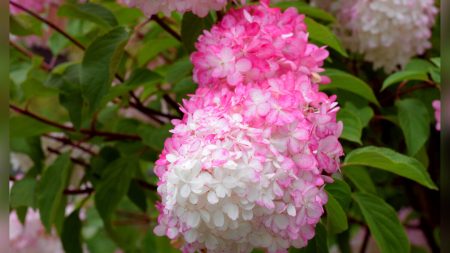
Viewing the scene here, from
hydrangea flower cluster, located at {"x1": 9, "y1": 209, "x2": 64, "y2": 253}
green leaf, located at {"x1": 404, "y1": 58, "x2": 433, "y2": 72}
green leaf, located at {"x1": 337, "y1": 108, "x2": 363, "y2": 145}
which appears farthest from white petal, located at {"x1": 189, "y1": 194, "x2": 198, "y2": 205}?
hydrangea flower cluster, located at {"x1": 9, "y1": 209, "x2": 64, "y2": 253}

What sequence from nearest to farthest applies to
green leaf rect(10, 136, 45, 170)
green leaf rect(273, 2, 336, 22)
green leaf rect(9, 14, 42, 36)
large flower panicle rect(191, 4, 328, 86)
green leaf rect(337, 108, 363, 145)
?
1. large flower panicle rect(191, 4, 328, 86)
2. green leaf rect(337, 108, 363, 145)
3. green leaf rect(273, 2, 336, 22)
4. green leaf rect(9, 14, 42, 36)
5. green leaf rect(10, 136, 45, 170)

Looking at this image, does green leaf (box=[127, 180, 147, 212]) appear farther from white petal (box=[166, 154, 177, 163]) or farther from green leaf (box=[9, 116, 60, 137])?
white petal (box=[166, 154, 177, 163])

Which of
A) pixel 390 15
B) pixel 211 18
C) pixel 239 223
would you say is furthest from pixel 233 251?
pixel 390 15

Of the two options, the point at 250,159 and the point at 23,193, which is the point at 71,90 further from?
the point at 250,159

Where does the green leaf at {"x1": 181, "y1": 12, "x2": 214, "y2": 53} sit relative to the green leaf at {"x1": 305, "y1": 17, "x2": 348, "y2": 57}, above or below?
above

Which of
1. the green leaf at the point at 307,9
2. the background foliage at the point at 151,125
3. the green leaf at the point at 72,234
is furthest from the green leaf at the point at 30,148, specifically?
the green leaf at the point at 307,9

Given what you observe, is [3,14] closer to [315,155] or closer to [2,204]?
[2,204]

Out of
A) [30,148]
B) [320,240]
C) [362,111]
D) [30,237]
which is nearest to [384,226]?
[320,240]
